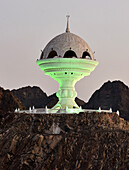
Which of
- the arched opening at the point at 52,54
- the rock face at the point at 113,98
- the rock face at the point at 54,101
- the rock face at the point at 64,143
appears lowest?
the rock face at the point at 64,143

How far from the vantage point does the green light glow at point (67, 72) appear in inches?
2002

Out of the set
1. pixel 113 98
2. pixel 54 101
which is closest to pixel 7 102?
pixel 54 101

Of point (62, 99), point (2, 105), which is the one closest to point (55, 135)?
point (62, 99)

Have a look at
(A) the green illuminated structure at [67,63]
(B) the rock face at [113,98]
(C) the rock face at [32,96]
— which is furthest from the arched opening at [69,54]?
(C) the rock face at [32,96]

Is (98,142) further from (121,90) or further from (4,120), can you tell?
(121,90)

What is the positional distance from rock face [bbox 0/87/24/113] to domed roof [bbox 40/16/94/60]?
118 ft

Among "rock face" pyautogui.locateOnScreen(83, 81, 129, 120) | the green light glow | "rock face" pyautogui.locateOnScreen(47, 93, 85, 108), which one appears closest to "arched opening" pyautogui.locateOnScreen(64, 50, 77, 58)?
the green light glow

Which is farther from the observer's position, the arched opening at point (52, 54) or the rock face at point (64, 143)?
the arched opening at point (52, 54)

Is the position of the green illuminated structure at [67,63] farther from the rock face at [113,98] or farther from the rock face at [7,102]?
the rock face at [113,98]

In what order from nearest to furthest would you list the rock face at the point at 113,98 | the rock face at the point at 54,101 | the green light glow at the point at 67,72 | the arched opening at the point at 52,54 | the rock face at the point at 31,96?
the green light glow at the point at 67,72 → the arched opening at the point at 52,54 → the rock face at the point at 54,101 → the rock face at the point at 113,98 → the rock face at the point at 31,96

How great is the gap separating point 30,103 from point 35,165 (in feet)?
220

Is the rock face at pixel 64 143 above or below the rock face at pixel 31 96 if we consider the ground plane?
below

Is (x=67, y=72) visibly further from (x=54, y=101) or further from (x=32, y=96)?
(x=32, y=96)

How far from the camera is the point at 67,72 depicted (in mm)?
51406
